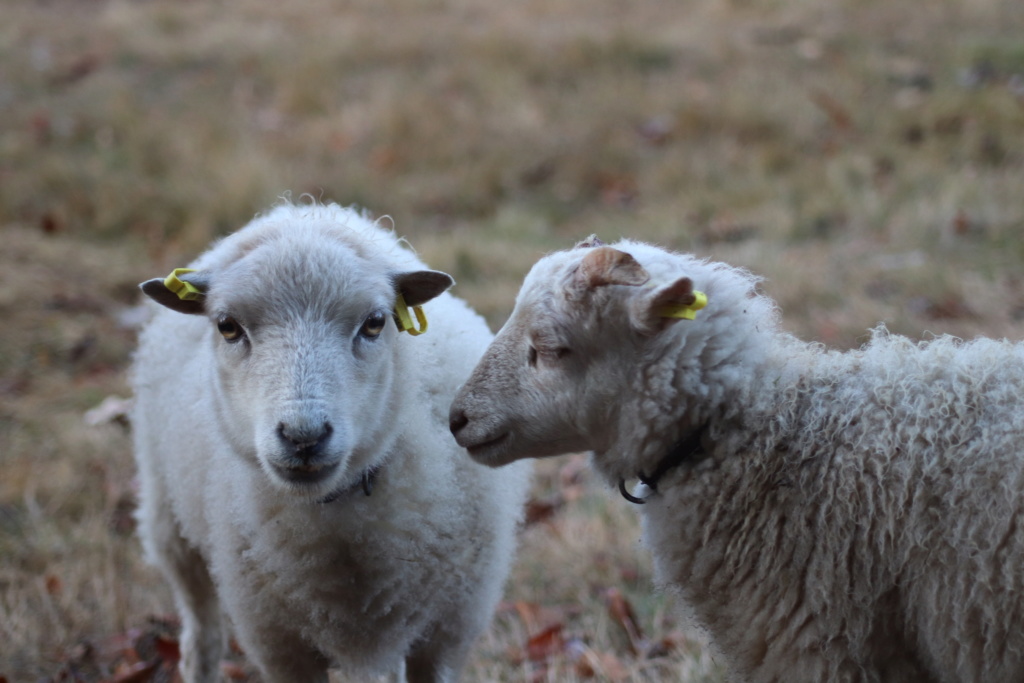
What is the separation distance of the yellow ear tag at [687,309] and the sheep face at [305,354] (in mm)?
782

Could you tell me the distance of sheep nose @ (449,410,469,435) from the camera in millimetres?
2561

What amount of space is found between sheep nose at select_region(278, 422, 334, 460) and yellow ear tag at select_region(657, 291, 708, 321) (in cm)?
87

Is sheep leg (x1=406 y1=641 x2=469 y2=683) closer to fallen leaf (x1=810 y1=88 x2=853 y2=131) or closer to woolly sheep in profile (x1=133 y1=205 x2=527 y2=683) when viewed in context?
woolly sheep in profile (x1=133 y1=205 x2=527 y2=683)

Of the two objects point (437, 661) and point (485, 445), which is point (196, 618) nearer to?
point (437, 661)

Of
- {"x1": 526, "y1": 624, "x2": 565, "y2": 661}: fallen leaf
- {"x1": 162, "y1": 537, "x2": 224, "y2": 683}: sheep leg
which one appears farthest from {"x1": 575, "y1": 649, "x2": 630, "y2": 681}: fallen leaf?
{"x1": 162, "y1": 537, "x2": 224, "y2": 683}: sheep leg

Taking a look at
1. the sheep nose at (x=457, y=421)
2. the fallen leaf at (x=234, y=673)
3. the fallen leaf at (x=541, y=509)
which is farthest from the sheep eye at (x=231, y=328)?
the fallen leaf at (x=541, y=509)

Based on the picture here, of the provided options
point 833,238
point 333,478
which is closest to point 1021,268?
point 833,238

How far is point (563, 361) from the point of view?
2471 millimetres

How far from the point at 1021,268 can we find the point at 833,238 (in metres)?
1.45

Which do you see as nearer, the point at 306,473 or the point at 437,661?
the point at 306,473

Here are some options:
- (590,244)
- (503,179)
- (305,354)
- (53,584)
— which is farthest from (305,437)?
(503,179)

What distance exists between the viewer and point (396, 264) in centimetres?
288

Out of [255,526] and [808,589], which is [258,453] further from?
[808,589]

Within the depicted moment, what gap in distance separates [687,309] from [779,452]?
1.44 ft
